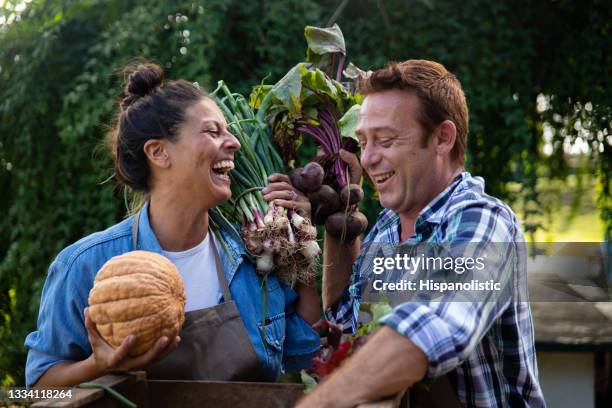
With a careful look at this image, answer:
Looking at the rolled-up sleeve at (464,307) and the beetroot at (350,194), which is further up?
the beetroot at (350,194)

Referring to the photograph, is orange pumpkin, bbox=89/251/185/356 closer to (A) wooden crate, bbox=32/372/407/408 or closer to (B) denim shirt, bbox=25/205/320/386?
(A) wooden crate, bbox=32/372/407/408

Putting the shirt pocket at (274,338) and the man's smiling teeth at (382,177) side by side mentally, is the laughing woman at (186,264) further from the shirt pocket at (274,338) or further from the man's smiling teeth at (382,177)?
the man's smiling teeth at (382,177)

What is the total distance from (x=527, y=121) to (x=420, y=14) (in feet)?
2.88

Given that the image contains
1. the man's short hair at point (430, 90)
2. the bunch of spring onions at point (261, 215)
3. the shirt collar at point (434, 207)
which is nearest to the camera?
the shirt collar at point (434, 207)

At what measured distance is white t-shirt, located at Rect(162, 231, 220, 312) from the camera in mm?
2402

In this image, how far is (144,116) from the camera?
2.50 meters

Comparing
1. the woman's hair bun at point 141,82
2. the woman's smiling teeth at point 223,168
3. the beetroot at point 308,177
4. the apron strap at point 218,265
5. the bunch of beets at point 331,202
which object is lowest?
the apron strap at point 218,265

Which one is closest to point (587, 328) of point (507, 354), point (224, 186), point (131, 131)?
point (507, 354)

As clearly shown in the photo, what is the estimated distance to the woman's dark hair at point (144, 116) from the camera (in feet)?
8.12

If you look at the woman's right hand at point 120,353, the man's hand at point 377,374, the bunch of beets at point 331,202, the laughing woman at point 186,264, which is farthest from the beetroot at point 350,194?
the man's hand at point 377,374

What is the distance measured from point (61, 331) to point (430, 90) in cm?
133

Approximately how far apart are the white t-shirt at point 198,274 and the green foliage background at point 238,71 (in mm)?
1523

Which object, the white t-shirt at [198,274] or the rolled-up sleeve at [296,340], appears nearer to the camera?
the white t-shirt at [198,274]

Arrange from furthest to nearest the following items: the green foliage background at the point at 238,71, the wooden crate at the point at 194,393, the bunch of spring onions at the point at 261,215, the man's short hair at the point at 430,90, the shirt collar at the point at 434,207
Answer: the green foliage background at the point at 238,71
the bunch of spring onions at the point at 261,215
the man's short hair at the point at 430,90
the shirt collar at the point at 434,207
the wooden crate at the point at 194,393
